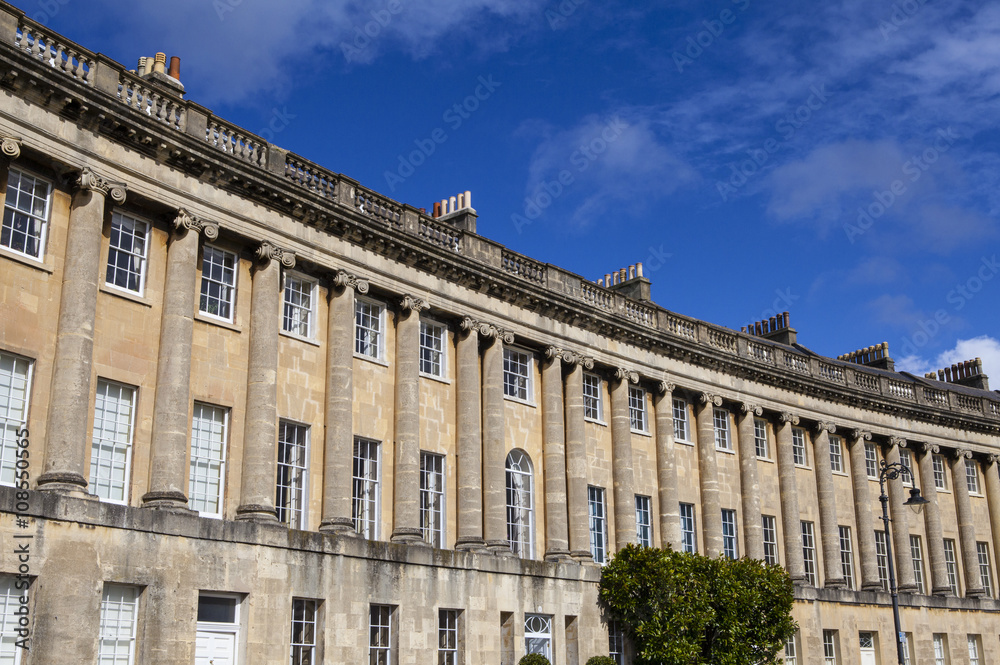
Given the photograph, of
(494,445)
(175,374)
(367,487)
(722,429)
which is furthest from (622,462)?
(175,374)

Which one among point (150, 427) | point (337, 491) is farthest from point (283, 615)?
point (150, 427)

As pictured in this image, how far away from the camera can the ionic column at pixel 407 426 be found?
77.3ft

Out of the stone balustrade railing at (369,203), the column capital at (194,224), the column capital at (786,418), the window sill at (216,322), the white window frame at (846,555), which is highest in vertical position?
the stone balustrade railing at (369,203)

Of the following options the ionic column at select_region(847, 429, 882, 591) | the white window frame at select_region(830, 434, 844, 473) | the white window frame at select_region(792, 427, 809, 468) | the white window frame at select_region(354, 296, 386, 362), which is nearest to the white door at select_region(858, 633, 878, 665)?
the ionic column at select_region(847, 429, 882, 591)

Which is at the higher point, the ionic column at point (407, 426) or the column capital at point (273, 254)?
the column capital at point (273, 254)

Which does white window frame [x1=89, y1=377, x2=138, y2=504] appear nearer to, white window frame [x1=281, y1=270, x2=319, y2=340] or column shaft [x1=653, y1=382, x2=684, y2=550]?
white window frame [x1=281, y1=270, x2=319, y2=340]

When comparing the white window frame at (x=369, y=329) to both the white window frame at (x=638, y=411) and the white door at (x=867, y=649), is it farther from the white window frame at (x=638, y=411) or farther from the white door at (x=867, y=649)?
the white door at (x=867, y=649)

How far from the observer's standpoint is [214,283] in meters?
21.7

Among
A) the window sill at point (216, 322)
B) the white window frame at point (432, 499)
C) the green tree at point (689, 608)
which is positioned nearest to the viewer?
the window sill at point (216, 322)

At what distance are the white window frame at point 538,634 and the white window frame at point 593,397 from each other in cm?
614

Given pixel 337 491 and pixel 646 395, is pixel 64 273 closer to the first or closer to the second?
pixel 337 491

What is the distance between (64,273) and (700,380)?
2050 centimetres

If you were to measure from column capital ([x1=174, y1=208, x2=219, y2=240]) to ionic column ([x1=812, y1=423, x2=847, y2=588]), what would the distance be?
23.8m

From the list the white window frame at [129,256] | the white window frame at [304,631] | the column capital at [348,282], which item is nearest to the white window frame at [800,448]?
the column capital at [348,282]
